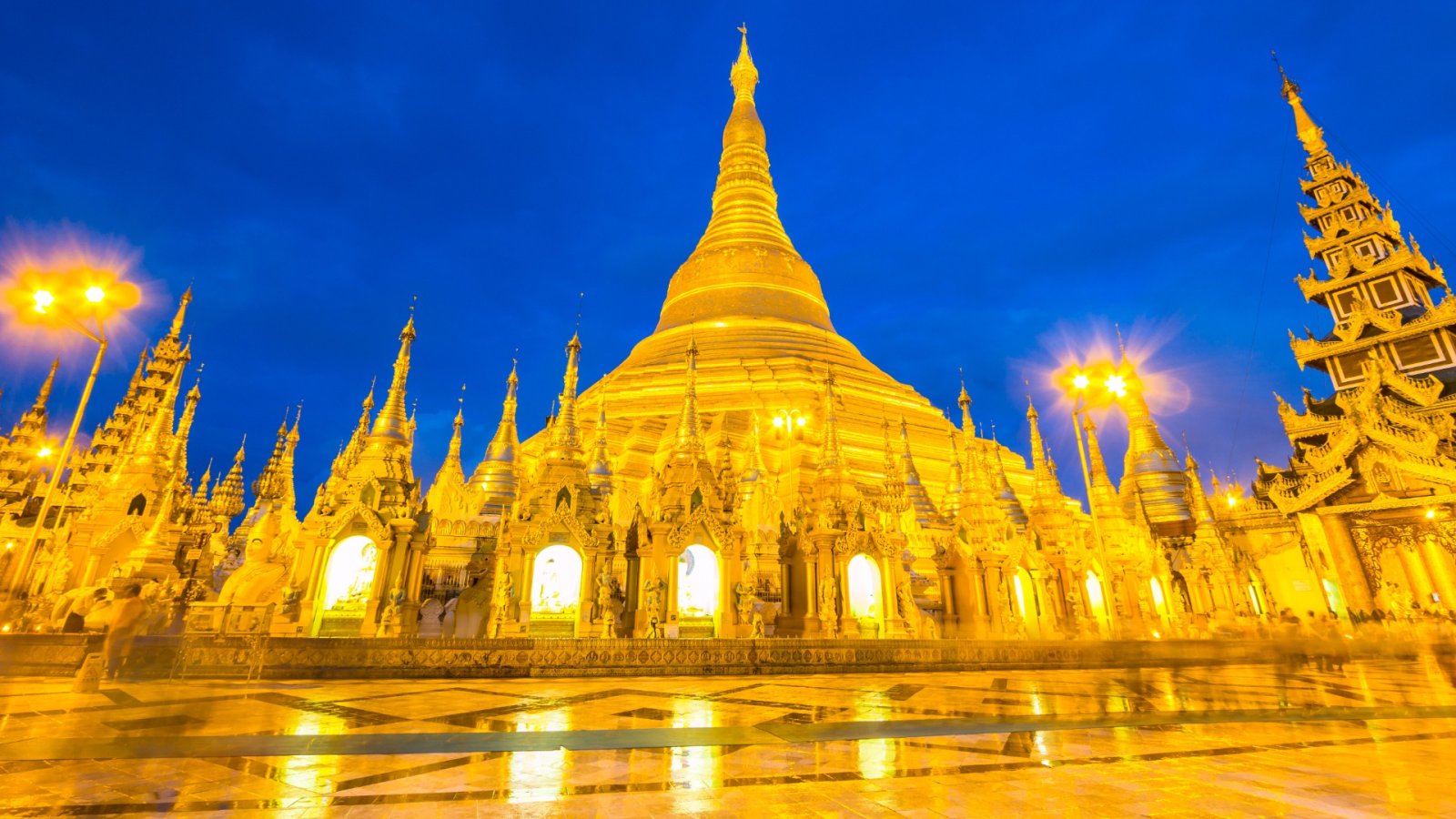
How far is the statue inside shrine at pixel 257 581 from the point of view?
536 inches

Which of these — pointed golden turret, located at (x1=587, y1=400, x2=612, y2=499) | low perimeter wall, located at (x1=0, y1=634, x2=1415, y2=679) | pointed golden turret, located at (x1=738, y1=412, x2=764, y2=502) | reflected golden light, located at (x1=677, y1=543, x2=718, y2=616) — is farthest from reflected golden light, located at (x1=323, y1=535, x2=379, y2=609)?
pointed golden turret, located at (x1=738, y1=412, x2=764, y2=502)

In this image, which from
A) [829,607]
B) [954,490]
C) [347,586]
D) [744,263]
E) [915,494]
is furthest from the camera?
[744,263]

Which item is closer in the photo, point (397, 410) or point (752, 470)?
point (397, 410)

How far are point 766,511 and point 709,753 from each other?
61.2 feet

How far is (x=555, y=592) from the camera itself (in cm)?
1481

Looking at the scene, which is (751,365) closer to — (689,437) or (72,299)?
(689,437)

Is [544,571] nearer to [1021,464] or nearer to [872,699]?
[872,699]

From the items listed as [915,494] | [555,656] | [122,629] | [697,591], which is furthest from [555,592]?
[915,494]

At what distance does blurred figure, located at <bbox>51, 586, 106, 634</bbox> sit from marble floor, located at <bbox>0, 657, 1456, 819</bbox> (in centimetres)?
338

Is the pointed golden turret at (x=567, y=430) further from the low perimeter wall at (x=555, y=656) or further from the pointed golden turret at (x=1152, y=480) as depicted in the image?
the pointed golden turret at (x=1152, y=480)

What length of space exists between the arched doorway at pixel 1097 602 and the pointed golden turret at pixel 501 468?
2031 cm

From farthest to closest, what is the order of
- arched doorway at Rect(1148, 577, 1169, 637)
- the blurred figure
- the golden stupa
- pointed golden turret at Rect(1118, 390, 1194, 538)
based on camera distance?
pointed golden turret at Rect(1118, 390, 1194, 538)
the golden stupa
arched doorway at Rect(1148, 577, 1169, 637)
the blurred figure

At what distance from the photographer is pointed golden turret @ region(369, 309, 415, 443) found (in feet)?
56.0

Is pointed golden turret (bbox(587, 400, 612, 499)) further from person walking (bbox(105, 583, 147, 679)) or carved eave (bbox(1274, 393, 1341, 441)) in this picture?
carved eave (bbox(1274, 393, 1341, 441))
